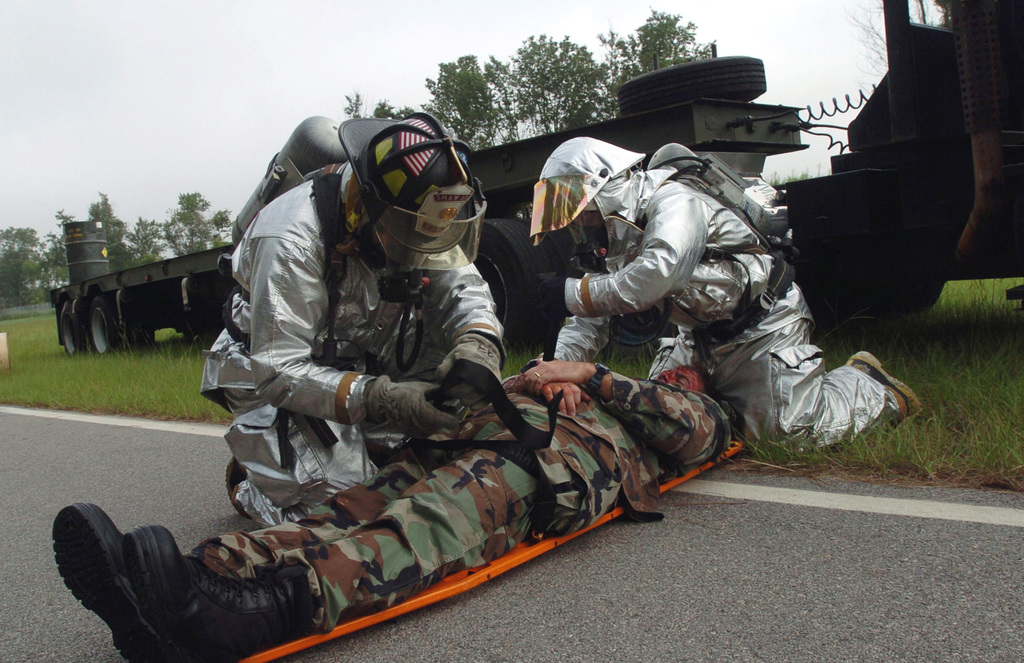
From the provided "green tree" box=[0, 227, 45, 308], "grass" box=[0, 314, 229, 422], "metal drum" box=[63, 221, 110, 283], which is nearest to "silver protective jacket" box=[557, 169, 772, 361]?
"grass" box=[0, 314, 229, 422]

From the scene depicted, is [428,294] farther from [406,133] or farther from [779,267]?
[779,267]

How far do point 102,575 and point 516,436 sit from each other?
1.12 meters

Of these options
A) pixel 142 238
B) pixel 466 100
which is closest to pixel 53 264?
pixel 142 238

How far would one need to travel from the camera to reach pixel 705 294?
3562 mm

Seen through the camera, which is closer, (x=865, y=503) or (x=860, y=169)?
(x=865, y=503)

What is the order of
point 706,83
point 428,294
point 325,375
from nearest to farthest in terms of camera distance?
point 325,375 < point 428,294 < point 706,83

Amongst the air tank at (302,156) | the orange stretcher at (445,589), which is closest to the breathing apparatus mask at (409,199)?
the air tank at (302,156)

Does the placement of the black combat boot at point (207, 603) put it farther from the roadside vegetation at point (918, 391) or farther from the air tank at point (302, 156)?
the roadside vegetation at point (918, 391)

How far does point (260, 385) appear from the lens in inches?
101

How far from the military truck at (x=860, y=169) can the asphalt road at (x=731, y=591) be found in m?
1.28

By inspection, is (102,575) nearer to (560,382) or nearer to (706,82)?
(560,382)

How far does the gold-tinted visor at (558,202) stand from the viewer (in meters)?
3.59

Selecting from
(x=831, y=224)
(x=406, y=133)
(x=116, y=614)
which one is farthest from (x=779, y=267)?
(x=116, y=614)

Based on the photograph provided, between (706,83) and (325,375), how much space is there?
4162mm
